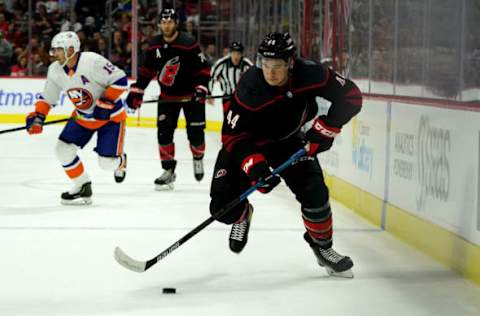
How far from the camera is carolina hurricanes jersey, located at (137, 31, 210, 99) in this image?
7367 millimetres

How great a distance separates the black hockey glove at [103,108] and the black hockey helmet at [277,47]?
8.91 ft

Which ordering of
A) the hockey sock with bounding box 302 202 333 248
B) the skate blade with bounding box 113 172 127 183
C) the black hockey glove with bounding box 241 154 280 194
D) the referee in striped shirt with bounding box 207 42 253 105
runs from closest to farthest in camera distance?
the black hockey glove with bounding box 241 154 280 194 < the hockey sock with bounding box 302 202 333 248 < the skate blade with bounding box 113 172 127 183 < the referee in striped shirt with bounding box 207 42 253 105

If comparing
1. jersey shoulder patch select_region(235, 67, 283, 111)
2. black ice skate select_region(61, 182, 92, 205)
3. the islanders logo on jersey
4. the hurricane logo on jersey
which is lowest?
black ice skate select_region(61, 182, 92, 205)

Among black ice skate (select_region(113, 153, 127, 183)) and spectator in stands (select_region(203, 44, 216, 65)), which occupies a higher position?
spectator in stands (select_region(203, 44, 216, 65))

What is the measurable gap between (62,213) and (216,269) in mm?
2040

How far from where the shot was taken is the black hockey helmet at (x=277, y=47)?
3832mm

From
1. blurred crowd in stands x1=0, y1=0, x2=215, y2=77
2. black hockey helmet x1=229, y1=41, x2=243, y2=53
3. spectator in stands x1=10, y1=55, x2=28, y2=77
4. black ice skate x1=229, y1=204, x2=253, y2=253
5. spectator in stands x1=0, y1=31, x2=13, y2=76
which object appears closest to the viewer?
black ice skate x1=229, y1=204, x2=253, y2=253

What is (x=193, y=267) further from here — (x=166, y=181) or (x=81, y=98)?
(x=166, y=181)

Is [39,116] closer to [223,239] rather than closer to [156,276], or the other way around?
[223,239]

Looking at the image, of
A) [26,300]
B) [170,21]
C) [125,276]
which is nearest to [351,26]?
[170,21]

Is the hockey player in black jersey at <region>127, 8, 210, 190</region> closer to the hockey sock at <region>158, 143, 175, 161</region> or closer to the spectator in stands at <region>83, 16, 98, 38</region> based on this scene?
the hockey sock at <region>158, 143, 175, 161</region>

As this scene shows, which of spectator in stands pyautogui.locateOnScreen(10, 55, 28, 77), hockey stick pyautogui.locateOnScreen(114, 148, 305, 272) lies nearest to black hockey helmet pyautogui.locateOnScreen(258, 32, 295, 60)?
hockey stick pyautogui.locateOnScreen(114, 148, 305, 272)

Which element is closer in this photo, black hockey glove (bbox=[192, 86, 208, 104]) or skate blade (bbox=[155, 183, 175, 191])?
black hockey glove (bbox=[192, 86, 208, 104])

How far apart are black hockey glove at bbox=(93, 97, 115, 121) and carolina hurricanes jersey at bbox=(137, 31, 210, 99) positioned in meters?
0.96
